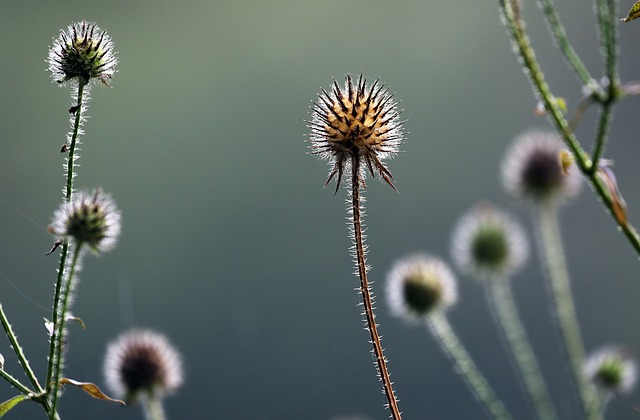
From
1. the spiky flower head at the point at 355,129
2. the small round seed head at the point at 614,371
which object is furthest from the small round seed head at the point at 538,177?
the spiky flower head at the point at 355,129

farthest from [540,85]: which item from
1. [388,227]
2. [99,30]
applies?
[388,227]

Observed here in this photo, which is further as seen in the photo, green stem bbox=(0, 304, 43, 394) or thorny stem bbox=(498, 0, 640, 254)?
green stem bbox=(0, 304, 43, 394)

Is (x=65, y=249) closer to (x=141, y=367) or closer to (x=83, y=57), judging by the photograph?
(x=83, y=57)

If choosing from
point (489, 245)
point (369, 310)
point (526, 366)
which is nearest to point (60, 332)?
point (369, 310)

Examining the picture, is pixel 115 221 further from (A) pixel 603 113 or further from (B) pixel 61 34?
(A) pixel 603 113

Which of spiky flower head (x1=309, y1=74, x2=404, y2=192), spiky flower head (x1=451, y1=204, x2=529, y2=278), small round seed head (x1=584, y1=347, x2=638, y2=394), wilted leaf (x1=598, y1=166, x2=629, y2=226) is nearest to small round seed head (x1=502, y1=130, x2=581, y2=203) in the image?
spiky flower head (x1=451, y1=204, x2=529, y2=278)

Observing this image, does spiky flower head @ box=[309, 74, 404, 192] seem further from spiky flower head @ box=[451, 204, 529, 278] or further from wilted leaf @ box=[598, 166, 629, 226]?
spiky flower head @ box=[451, 204, 529, 278]

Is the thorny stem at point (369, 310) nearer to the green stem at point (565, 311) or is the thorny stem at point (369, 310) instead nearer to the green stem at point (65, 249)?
the green stem at point (65, 249)

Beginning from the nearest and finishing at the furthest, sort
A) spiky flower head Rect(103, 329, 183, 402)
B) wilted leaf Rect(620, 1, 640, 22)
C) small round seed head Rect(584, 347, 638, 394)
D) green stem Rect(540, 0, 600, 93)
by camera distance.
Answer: green stem Rect(540, 0, 600, 93), wilted leaf Rect(620, 1, 640, 22), spiky flower head Rect(103, 329, 183, 402), small round seed head Rect(584, 347, 638, 394)
